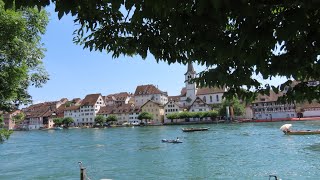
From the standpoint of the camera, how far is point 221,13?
8.69ft

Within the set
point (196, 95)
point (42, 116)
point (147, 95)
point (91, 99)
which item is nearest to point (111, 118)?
point (91, 99)

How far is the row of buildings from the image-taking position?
403ft

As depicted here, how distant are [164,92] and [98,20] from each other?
166462mm

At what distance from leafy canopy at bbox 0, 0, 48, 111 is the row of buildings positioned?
111 meters

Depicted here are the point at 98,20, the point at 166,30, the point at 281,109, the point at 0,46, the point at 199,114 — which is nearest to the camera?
the point at 166,30

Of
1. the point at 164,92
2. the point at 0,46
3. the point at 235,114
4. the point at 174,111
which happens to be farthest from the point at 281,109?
the point at 0,46

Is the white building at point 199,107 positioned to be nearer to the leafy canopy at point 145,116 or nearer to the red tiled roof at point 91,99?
the leafy canopy at point 145,116

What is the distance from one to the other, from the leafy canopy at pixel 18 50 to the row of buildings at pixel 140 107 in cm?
11083

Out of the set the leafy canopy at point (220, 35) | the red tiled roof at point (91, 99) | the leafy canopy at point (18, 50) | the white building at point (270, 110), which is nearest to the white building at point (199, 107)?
the white building at point (270, 110)

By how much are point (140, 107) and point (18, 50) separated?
135486 mm

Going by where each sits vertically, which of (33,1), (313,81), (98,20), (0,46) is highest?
(0,46)

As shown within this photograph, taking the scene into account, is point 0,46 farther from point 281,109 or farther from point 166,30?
point 281,109

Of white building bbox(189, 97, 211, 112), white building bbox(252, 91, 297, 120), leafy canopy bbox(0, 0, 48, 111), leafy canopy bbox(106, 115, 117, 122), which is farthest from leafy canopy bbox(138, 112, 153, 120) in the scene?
leafy canopy bbox(0, 0, 48, 111)

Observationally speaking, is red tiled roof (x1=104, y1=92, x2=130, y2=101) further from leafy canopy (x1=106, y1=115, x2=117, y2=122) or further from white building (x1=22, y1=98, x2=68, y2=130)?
white building (x1=22, y1=98, x2=68, y2=130)
